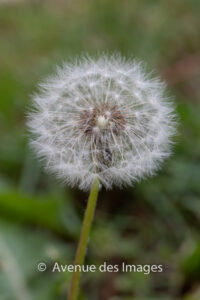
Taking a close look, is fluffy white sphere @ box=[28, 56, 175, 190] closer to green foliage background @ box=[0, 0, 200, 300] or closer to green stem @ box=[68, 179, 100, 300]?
green stem @ box=[68, 179, 100, 300]

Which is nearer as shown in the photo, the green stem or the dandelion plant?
the green stem

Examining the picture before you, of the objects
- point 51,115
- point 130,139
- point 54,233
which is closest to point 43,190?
point 54,233

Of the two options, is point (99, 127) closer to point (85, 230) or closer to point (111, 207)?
point (85, 230)

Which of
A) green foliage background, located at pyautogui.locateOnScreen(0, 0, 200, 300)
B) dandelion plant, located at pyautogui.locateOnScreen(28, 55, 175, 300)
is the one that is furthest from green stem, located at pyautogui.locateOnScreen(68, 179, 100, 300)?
green foliage background, located at pyautogui.locateOnScreen(0, 0, 200, 300)

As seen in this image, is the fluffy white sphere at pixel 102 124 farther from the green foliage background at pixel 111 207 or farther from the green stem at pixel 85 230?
the green foliage background at pixel 111 207

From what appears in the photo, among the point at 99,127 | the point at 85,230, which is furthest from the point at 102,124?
the point at 85,230

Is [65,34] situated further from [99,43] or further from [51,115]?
[51,115]

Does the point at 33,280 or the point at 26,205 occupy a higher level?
the point at 26,205
